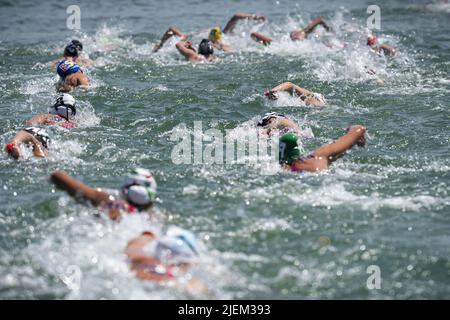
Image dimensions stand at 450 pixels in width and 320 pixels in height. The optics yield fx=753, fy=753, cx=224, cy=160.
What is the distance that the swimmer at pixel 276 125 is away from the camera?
13016mm

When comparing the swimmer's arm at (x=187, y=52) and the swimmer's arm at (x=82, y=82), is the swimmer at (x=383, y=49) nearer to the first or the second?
the swimmer's arm at (x=187, y=52)

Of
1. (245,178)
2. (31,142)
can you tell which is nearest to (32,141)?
(31,142)

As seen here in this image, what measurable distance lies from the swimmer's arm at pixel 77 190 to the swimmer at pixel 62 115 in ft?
17.0

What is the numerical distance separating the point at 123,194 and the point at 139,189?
0.30 meters

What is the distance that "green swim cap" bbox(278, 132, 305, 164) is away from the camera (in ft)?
36.2

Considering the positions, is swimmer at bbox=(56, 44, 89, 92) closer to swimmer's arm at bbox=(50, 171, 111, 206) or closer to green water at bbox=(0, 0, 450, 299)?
green water at bbox=(0, 0, 450, 299)

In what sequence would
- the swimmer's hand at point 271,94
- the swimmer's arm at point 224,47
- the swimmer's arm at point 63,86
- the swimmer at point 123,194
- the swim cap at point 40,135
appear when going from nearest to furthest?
the swimmer at point 123,194 < the swim cap at point 40,135 < the swimmer's hand at point 271,94 < the swimmer's arm at point 63,86 < the swimmer's arm at point 224,47

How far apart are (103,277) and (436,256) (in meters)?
3.77

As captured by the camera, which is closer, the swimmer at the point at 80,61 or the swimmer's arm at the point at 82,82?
the swimmer's arm at the point at 82,82

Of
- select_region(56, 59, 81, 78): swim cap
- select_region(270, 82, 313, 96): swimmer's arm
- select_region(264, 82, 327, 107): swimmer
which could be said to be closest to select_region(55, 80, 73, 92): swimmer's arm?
select_region(56, 59, 81, 78): swim cap

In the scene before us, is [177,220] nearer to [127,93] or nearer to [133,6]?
[127,93]

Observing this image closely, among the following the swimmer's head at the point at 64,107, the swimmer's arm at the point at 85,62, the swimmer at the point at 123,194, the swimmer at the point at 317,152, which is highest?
the swimmer's arm at the point at 85,62

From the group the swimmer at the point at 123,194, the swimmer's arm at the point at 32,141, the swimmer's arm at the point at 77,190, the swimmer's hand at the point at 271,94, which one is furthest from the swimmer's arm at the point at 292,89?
the swimmer's arm at the point at 77,190

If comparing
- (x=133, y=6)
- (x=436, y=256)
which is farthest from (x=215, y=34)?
(x=436, y=256)
